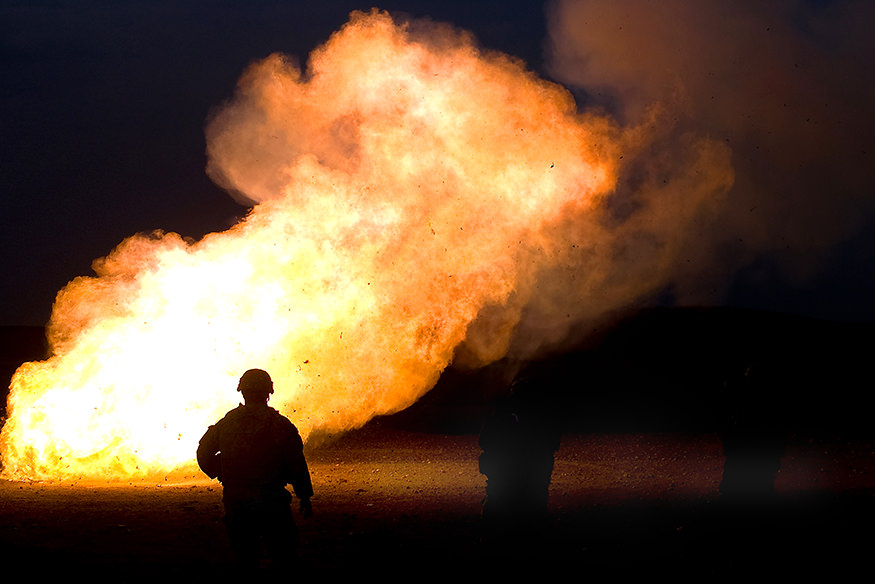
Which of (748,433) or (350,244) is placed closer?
(748,433)

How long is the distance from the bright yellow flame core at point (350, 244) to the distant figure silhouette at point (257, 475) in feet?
27.7

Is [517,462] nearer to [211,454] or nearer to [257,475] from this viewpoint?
[257,475]

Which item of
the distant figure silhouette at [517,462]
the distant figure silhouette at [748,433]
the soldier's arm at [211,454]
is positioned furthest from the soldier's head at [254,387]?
the distant figure silhouette at [748,433]

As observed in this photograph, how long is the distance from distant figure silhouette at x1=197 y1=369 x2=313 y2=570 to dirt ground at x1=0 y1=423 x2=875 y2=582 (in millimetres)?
1764

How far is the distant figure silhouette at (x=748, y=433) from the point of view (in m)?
11.3

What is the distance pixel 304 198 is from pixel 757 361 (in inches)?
323

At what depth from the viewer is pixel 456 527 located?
1038 centimetres

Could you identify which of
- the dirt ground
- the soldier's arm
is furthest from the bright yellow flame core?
the soldier's arm

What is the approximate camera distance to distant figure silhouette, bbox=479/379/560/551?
8773 millimetres

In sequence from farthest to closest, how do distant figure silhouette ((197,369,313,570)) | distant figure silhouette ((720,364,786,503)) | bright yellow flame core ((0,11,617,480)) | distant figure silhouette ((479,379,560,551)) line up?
bright yellow flame core ((0,11,617,480)), distant figure silhouette ((720,364,786,503)), distant figure silhouette ((479,379,560,551)), distant figure silhouette ((197,369,313,570))

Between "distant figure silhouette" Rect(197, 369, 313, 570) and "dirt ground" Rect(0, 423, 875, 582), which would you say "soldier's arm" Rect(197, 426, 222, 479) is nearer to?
"distant figure silhouette" Rect(197, 369, 313, 570)

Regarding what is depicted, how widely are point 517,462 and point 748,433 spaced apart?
413 centimetres

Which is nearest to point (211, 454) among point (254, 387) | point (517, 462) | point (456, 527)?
point (254, 387)

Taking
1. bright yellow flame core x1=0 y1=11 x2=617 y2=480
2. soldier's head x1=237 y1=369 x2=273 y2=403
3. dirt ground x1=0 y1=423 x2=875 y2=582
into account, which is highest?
bright yellow flame core x1=0 y1=11 x2=617 y2=480
